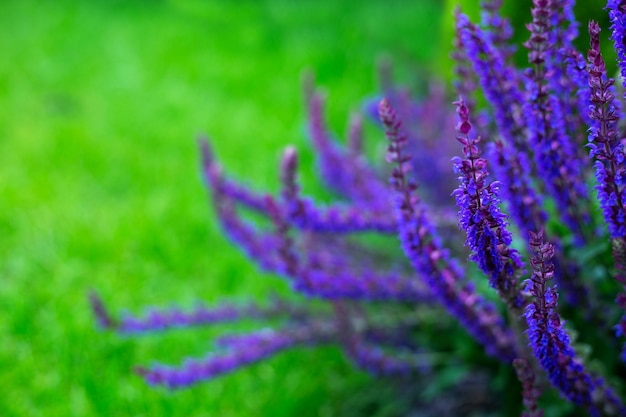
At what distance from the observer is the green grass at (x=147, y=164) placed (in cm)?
237

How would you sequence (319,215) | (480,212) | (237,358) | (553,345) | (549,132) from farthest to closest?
(237,358), (319,215), (549,132), (553,345), (480,212)

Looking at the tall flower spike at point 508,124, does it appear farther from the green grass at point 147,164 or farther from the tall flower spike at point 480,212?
the green grass at point 147,164

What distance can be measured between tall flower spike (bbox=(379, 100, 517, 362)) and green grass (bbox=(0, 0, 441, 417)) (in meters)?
0.72

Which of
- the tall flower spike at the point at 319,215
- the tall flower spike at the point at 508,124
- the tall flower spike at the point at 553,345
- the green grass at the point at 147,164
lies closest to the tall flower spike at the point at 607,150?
the tall flower spike at the point at 553,345

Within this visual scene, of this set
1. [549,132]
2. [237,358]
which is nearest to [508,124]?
[549,132]

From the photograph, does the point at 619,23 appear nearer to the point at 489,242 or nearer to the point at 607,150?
the point at 607,150

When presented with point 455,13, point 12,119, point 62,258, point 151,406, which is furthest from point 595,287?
point 12,119

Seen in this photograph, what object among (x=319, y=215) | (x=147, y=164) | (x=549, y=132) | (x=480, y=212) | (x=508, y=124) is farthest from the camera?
(x=147, y=164)

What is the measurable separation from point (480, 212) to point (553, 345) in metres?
0.28

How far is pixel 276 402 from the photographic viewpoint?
2.26 m

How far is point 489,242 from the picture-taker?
1061mm

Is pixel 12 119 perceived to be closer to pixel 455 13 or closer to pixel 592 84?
pixel 455 13

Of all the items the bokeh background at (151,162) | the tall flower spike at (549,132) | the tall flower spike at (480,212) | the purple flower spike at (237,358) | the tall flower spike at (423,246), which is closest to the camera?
the tall flower spike at (480,212)

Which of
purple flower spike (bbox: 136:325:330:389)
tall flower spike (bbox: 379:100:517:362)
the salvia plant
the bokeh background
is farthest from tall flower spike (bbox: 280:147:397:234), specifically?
the bokeh background
